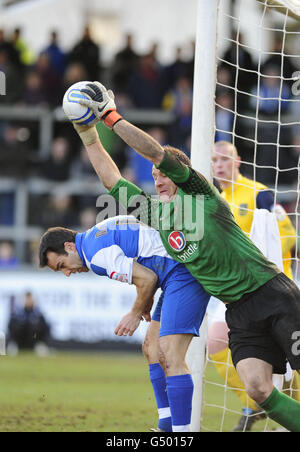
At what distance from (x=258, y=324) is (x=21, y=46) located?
12388 mm

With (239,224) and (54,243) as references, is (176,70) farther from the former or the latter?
(54,243)

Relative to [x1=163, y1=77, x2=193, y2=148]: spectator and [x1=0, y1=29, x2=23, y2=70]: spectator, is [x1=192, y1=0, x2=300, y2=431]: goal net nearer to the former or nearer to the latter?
[x1=163, y1=77, x2=193, y2=148]: spectator

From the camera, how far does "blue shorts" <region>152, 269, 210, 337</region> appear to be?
5719 millimetres

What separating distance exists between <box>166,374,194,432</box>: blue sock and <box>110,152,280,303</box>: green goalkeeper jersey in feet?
2.15

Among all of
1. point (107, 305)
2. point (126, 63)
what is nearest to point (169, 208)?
point (107, 305)

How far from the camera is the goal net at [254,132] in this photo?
7168mm

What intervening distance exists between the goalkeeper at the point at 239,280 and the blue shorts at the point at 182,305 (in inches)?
9.7

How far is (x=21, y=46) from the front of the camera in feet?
54.3

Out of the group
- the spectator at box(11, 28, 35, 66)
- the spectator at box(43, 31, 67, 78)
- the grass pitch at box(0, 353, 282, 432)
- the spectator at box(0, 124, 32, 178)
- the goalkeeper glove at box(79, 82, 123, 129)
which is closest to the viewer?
the goalkeeper glove at box(79, 82, 123, 129)

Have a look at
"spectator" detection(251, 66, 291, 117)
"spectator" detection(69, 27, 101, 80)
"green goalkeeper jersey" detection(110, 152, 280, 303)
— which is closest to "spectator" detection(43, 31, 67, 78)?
"spectator" detection(69, 27, 101, 80)

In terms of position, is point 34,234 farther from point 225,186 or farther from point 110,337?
point 225,186

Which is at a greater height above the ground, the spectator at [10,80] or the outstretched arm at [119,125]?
the spectator at [10,80]

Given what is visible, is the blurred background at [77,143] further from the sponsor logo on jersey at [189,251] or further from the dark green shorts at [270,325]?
the dark green shorts at [270,325]

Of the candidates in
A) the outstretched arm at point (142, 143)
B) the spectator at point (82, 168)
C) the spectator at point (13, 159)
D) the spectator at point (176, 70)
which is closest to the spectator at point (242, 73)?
the spectator at point (176, 70)
